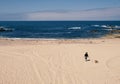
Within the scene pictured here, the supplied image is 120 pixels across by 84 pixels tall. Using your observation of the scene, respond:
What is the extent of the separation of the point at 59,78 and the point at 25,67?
360 cm

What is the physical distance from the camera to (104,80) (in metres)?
12.1

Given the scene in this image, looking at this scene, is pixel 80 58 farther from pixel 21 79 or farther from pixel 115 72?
pixel 21 79

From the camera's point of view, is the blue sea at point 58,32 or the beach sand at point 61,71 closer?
the beach sand at point 61,71

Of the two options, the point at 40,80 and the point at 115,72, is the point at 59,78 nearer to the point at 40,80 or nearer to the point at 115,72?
the point at 40,80

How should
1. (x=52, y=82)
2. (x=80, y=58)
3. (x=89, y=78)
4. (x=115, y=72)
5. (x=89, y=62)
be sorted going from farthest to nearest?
1. (x=80, y=58)
2. (x=89, y=62)
3. (x=115, y=72)
4. (x=89, y=78)
5. (x=52, y=82)

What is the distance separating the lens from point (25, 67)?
14.9m

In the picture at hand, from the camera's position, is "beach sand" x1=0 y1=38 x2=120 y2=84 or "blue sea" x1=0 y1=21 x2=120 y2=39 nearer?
"beach sand" x1=0 y1=38 x2=120 y2=84

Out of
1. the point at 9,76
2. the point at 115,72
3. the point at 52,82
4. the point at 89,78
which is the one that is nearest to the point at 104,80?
the point at 89,78

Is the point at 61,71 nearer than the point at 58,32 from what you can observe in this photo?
Yes

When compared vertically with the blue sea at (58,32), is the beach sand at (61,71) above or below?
above

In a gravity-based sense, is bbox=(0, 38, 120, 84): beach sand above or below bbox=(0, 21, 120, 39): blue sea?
above

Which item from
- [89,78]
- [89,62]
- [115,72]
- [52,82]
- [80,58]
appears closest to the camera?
[52,82]

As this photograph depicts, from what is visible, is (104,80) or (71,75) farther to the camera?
(71,75)

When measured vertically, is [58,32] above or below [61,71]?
below
